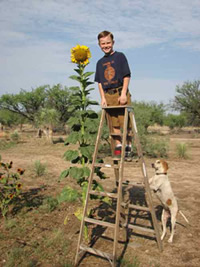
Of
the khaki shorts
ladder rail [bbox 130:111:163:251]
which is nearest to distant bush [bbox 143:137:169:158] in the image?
the khaki shorts

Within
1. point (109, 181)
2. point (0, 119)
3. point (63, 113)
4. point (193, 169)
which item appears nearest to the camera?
point (109, 181)

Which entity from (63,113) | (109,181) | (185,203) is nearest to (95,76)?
(185,203)

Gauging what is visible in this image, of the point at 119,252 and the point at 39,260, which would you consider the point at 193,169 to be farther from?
the point at 39,260

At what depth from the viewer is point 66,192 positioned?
3691 mm

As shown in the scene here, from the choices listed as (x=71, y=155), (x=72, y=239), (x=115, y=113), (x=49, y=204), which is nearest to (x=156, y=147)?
(x=49, y=204)

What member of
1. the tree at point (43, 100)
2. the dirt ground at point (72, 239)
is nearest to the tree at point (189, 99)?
the tree at point (43, 100)

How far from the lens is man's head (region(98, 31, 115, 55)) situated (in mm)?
3404

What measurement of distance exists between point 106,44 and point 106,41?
42 mm

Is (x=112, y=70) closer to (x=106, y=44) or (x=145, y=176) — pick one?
(x=106, y=44)

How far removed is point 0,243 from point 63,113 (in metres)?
30.1

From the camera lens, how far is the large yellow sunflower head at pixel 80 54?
361cm

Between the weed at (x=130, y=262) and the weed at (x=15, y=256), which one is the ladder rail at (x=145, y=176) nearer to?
the weed at (x=130, y=262)

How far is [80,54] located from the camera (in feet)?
11.9

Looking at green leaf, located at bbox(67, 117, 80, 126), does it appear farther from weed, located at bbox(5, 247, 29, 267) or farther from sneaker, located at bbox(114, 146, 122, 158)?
weed, located at bbox(5, 247, 29, 267)
